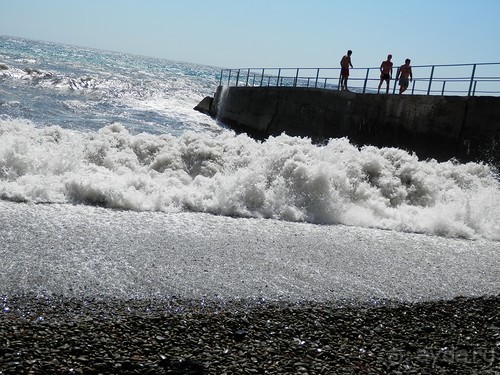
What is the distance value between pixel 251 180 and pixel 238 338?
521cm

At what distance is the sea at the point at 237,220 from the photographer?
17.3 ft

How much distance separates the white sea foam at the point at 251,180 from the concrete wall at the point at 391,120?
34.5 inches

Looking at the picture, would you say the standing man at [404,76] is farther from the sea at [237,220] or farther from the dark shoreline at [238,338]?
the dark shoreline at [238,338]

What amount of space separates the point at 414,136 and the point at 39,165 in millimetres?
9154

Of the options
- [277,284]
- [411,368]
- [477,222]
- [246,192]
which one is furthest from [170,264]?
[477,222]

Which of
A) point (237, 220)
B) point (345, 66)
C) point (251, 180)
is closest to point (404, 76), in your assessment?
point (345, 66)

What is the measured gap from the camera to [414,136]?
46.5ft

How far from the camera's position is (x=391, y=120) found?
15.2 meters

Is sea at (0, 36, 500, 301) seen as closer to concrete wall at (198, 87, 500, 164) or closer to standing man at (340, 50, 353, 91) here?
Answer: concrete wall at (198, 87, 500, 164)

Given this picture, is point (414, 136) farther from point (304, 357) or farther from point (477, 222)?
point (304, 357)

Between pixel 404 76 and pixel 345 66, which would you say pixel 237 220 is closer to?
pixel 404 76

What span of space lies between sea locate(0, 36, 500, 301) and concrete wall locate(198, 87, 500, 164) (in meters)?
0.85

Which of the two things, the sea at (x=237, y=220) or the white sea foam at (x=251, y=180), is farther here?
the white sea foam at (x=251, y=180)

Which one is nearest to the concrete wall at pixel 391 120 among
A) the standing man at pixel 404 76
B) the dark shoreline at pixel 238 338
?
the standing man at pixel 404 76
